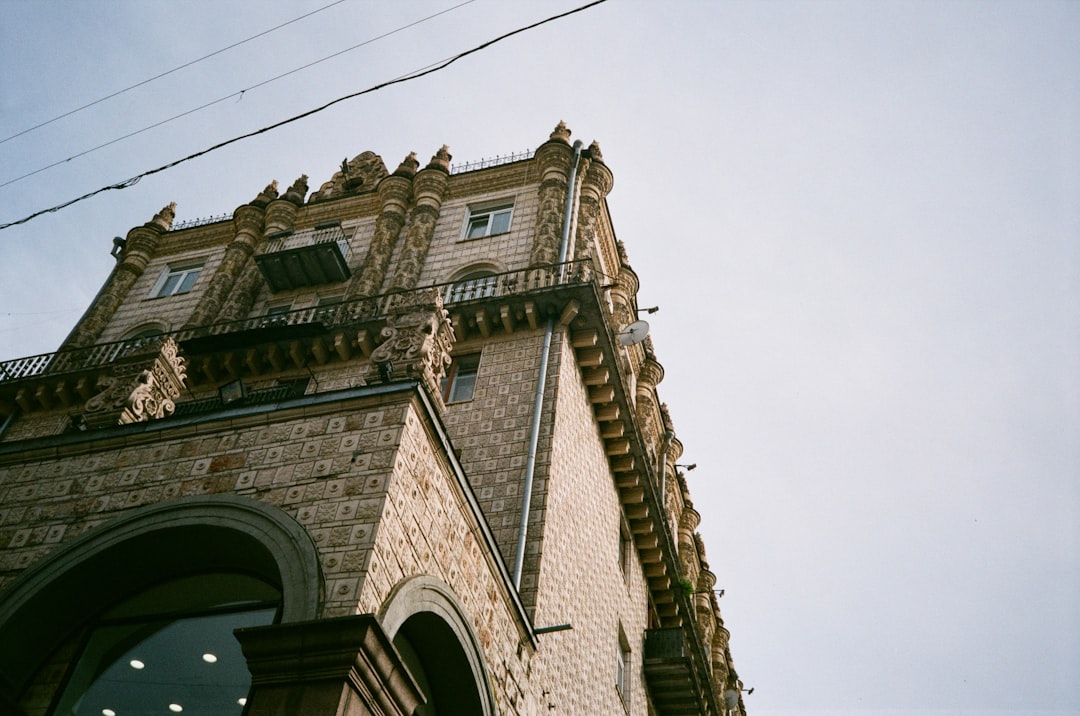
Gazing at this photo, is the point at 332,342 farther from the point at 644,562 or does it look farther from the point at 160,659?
the point at 160,659

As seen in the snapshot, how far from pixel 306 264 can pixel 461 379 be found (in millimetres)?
6915

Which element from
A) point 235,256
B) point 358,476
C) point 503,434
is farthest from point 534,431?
point 235,256

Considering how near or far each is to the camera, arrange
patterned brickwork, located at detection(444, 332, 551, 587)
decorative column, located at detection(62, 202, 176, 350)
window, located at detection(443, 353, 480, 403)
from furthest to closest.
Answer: decorative column, located at detection(62, 202, 176, 350) → window, located at detection(443, 353, 480, 403) → patterned brickwork, located at detection(444, 332, 551, 587)

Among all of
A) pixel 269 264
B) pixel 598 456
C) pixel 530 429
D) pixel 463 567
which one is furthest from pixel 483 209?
pixel 463 567

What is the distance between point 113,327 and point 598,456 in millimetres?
14069

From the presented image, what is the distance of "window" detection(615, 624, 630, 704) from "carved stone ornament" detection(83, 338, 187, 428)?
1003 cm

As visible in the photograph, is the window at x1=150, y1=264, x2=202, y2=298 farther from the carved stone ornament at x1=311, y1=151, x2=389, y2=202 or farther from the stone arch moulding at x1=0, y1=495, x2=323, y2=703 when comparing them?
the stone arch moulding at x1=0, y1=495, x2=323, y2=703

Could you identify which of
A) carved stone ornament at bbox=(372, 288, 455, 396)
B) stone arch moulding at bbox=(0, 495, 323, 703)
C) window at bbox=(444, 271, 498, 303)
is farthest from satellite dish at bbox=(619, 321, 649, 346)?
stone arch moulding at bbox=(0, 495, 323, 703)

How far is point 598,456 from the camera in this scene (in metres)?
18.0

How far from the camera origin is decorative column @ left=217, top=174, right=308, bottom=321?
21.6 metres

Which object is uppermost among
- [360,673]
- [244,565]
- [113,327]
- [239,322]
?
[113,327]

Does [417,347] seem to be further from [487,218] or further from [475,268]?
[487,218]

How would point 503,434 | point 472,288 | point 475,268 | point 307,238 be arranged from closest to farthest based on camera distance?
point 503,434 → point 472,288 → point 475,268 → point 307,238

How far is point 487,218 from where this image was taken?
72.2 ft
